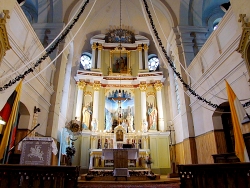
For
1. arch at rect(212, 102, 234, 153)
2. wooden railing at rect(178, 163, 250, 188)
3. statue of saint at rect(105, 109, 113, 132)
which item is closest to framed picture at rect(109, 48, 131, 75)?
statue of saint at rect(105, 109, 113, 132)

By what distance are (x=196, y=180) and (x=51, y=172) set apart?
192 centimetres

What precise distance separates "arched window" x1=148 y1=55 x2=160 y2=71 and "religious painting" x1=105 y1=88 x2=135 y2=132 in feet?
8.25

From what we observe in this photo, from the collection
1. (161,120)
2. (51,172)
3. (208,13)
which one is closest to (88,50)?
(161,120)

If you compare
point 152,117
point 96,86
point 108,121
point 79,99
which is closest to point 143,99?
point 152,117

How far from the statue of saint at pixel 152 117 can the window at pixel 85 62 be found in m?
5.14

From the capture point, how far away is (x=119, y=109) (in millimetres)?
12375

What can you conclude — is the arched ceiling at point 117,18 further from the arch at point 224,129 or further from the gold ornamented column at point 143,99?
the arch at point 224,129

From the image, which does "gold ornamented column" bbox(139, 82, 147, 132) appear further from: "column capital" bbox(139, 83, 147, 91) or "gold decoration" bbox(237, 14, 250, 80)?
"gold decoration" bbox(237, 14, 250, 80)

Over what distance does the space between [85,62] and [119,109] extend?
14.5 ft

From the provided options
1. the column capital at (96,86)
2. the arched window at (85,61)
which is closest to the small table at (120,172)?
the column capital at (96,86)

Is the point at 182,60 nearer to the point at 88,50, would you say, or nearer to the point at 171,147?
the point at 171,147

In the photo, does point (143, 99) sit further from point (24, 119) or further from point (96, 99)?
point (24, 119)

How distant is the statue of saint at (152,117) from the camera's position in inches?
464

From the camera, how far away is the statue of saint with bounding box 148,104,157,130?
1178 centimetres
